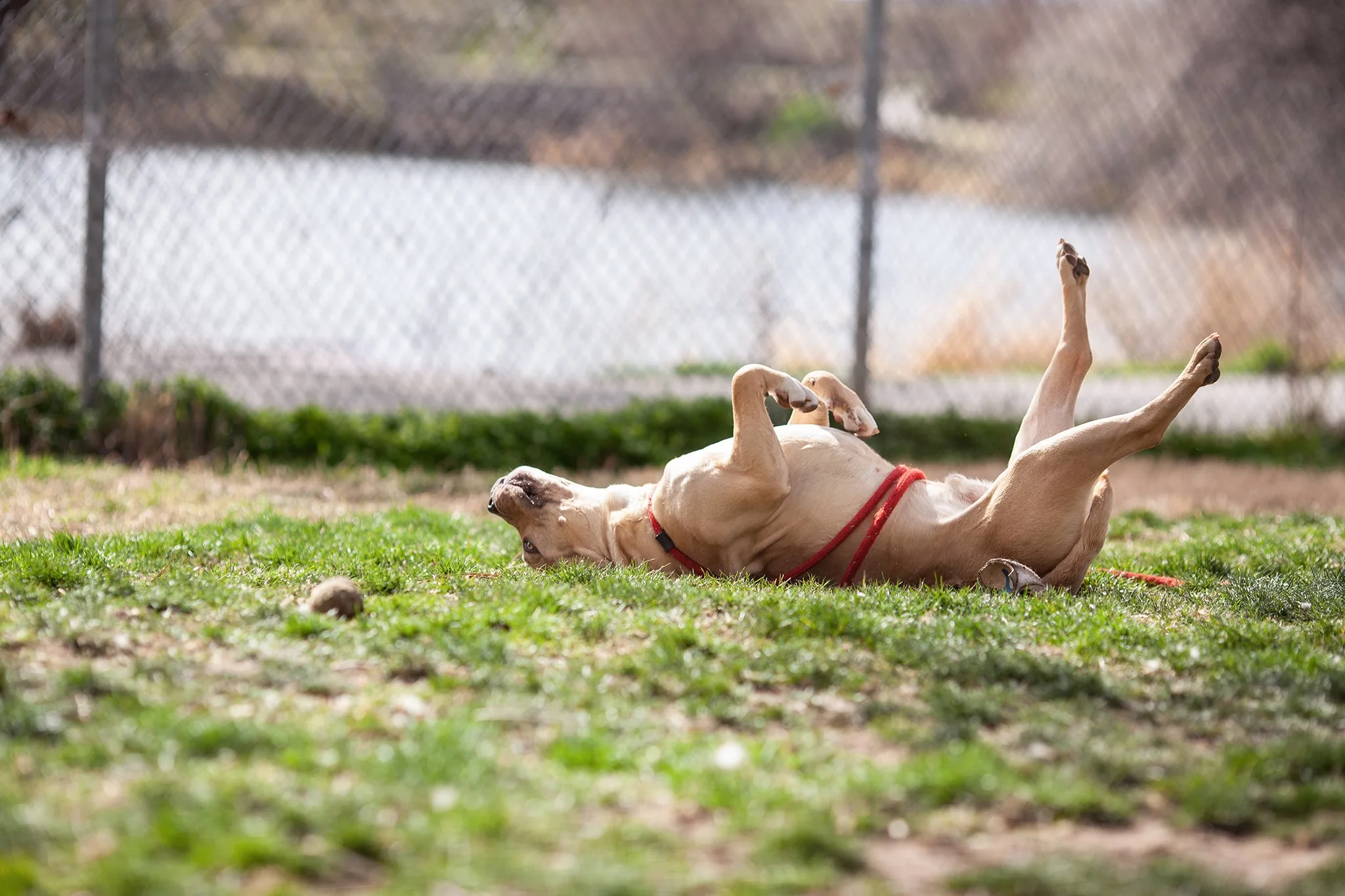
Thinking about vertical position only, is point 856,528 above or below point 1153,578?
above

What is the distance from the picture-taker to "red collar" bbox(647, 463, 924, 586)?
169 inches

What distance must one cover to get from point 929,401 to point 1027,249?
1763 mm

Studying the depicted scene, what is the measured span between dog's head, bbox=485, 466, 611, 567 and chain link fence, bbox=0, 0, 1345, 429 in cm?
377

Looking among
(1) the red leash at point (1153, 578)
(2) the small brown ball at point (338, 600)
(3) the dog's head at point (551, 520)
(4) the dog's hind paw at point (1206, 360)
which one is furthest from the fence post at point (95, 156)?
(4) the dog's hind paw at point (1206, 360)

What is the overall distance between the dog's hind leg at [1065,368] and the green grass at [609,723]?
0.68 m

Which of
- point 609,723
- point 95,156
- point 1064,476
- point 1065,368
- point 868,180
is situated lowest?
point 609,723

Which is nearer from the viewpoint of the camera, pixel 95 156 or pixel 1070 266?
pixel 1070 266

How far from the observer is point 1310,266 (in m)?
9.38

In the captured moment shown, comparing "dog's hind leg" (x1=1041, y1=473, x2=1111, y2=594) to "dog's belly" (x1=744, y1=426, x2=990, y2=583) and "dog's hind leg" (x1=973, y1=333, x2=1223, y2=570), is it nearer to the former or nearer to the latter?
"dog's hind leg" (x1=973, y1=333, x2=1223, y2=570)

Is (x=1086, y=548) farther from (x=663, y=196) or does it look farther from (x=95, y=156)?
(x=95, y=156)

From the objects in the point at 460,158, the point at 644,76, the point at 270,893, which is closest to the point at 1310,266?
the point at 644,76

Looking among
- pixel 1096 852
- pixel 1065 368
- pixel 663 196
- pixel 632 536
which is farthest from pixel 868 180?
pixel 1096 852

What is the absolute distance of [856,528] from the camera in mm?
4320

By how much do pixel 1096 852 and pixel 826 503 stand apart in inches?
80.6
